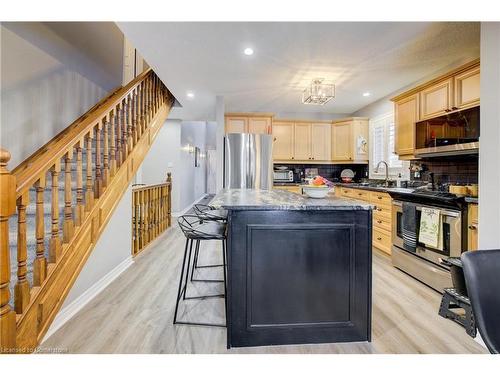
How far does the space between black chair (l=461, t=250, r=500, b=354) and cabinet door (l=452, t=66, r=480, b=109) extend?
2579 millimetres

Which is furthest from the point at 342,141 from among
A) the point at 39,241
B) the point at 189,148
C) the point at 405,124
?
the point at 39,241

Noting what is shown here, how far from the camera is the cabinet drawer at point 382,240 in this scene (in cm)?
373

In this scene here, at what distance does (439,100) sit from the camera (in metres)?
3.27

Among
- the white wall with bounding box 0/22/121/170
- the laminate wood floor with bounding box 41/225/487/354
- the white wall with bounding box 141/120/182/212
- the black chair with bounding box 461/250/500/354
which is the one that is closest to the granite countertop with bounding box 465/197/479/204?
the laminate wood floor with bounding box 41/225/487/354

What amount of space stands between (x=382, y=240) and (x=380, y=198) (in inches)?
23.5

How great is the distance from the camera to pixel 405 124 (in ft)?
12.6

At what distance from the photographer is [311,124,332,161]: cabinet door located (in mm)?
5863

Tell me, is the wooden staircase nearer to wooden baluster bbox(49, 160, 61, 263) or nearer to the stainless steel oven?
wooden baluster bbox(49, 160, 61, 263)

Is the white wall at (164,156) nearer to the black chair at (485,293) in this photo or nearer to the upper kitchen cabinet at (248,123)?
the upper kitchen cabinet at (248,123)

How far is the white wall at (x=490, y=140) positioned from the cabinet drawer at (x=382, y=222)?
1.85 m
